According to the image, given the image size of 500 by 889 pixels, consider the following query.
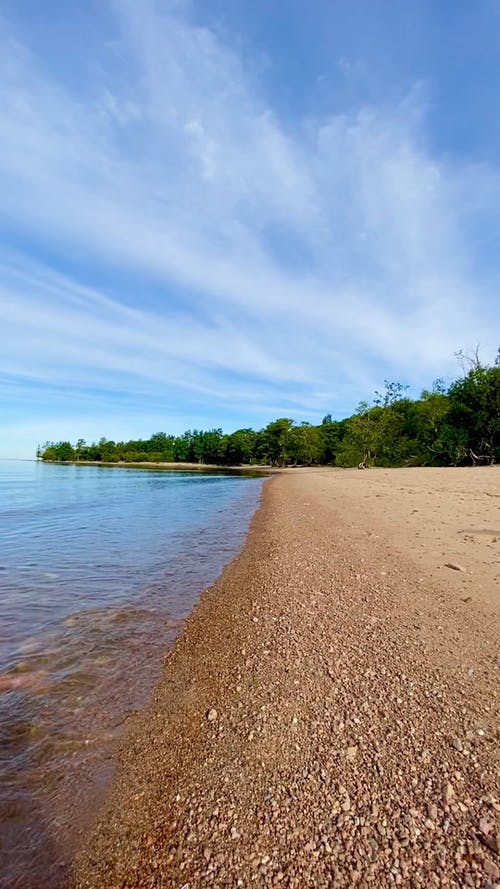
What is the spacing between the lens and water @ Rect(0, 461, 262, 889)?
305cm

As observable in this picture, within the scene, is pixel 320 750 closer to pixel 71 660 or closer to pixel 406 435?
pixel 71 660

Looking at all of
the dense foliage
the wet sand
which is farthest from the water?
the dense foliage

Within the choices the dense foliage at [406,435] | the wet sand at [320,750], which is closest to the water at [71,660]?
the wet sand at [320,750]

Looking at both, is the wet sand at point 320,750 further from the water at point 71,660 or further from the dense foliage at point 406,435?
the dense foliage at point 406,435

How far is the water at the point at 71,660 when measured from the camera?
305 centimetres

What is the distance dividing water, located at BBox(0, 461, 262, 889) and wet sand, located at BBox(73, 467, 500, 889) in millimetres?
299

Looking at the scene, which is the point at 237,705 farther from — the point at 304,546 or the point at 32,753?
the point at 304,546

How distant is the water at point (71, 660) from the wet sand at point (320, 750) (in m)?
0.30

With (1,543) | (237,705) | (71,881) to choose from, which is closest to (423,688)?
(237,705)

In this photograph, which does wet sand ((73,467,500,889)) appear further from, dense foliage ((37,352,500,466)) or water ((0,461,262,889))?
dense foliage ((37,352,500,466))

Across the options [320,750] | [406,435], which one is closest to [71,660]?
[320,750]

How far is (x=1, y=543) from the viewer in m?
14.0

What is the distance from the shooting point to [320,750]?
329cm

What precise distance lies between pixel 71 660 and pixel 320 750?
3788 millimetres
